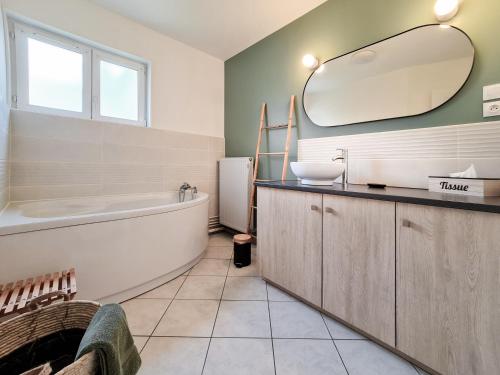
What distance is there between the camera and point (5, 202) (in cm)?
169

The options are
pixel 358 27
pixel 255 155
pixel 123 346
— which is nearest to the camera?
pixel 123 346

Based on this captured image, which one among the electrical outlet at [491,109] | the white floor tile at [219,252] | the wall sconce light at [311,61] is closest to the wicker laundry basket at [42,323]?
the white floor tile at [219,252]

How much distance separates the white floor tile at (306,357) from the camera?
103 cm

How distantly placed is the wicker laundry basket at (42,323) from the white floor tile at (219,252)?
59.0 inches

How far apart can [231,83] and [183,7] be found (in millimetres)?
1085

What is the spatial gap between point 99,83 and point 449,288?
3124 mm

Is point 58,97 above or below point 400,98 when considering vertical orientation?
above

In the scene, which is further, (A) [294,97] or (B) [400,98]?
(A) [294,97]

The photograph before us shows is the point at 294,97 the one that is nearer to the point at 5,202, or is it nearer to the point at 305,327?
the point at 305,327

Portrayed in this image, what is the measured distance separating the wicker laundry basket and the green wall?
2.03m

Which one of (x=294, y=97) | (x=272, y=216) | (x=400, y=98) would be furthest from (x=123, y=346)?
(x=294, y=97)

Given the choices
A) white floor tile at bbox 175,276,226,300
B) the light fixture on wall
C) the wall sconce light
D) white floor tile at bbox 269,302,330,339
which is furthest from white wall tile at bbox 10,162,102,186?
the light fixture on wall

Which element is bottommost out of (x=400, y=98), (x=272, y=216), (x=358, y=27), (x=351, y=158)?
(x=272, y=216)

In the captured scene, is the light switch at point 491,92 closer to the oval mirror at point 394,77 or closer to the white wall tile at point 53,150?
the oval mirror at point 394,77
